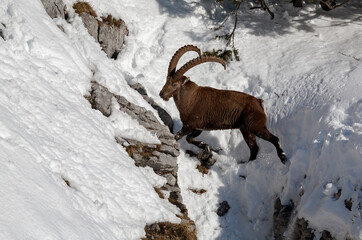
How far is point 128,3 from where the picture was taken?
1581 cm

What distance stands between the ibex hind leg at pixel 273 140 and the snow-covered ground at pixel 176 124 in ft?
0.97

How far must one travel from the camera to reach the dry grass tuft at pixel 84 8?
44.3 feet

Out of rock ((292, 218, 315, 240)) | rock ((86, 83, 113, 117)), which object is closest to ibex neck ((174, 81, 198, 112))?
rock ((86, 83, 113, 117))

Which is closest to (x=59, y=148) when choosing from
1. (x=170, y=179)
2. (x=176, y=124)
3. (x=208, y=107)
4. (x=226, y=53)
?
(x=170, y=179)

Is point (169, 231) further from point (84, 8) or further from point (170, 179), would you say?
point (84, 8)

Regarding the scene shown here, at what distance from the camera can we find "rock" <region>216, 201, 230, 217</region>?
36.3 ft

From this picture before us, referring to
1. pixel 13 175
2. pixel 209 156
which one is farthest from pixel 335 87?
pixel 13 175

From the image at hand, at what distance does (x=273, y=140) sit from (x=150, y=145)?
3036 mm

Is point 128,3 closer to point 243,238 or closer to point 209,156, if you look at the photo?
point 209,156

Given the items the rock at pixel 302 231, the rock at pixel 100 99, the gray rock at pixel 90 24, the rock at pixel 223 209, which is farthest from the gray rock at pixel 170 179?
the gray rock at pixel 90 24

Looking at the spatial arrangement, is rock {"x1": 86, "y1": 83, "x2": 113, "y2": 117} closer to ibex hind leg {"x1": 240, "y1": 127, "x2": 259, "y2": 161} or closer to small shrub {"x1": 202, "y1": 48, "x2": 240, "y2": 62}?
ibex hind leg {"x1": 240, "y1": 127, "x2": 259, "y2": 161}

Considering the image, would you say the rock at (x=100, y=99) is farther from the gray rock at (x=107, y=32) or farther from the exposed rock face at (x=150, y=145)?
the gray rock at (x=107, y=32)

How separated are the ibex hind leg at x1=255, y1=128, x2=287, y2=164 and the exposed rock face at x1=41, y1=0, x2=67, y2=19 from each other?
655cm

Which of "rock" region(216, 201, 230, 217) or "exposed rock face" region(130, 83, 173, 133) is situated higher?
"exposed rock face" region(130, 83, 173, 133)
